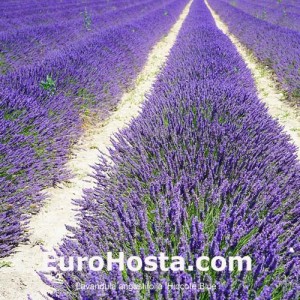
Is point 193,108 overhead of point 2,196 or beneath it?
overhead

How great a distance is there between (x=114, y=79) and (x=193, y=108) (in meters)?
2.91

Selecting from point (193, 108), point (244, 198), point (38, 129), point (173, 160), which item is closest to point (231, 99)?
point (193, 108)

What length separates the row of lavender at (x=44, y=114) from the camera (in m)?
2.82

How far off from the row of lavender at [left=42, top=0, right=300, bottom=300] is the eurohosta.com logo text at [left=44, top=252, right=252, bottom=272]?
3 cm

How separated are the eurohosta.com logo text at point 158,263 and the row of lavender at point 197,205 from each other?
0.09 ft

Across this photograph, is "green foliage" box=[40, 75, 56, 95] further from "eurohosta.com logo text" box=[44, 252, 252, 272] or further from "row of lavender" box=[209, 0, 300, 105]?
"row of lavender" box=[209, 0, 300, 105]

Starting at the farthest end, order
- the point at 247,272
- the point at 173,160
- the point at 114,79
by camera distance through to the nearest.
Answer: the point at 114,79 < the point at 173,160 < the point at 247,272

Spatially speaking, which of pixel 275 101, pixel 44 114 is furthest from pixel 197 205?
pixel 275 101

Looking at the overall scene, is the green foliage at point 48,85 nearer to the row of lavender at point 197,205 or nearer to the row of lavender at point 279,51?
the row of lavender at point 197,205

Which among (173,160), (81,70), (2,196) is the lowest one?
(2,196)

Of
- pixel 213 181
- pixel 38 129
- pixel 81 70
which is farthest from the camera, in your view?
pixel 81 70

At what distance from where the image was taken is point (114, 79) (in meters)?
6.14

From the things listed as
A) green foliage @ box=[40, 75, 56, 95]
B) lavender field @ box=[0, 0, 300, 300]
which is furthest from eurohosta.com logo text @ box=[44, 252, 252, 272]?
green foliage @ box=[40, 75, 56, 95]

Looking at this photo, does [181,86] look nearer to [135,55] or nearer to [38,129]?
[38,129]
